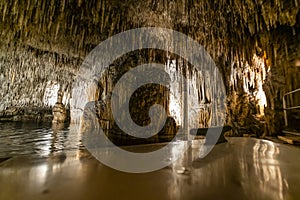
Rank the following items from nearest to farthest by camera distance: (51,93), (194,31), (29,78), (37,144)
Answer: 1. (37,144)
2. (194,31)
3. (29,78)
4. (51,93)

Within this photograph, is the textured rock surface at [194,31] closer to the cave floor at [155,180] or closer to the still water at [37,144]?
the still water at [37,144]

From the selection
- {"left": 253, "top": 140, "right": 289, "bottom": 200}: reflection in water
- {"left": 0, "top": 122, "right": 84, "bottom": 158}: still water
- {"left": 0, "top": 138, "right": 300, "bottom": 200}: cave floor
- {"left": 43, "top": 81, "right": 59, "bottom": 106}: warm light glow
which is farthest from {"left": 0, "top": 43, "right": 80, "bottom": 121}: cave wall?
{"left": 253, "top": 140, "right": 289, "bottom": 200}: reflection in water

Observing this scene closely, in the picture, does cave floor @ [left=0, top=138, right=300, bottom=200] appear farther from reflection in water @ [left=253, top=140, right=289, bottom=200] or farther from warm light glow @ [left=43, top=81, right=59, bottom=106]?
warm light glow @ [left=43, top=81, right=59, bottom=106]

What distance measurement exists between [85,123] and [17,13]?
4955 millimetres

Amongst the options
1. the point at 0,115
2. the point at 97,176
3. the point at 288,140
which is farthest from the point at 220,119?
the point at 0,115

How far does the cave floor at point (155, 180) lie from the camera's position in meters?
1.29

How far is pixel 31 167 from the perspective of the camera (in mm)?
1977

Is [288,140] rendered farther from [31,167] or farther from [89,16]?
[89,16]

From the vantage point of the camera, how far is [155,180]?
5.28 ft

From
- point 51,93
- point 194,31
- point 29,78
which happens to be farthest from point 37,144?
point 51,93

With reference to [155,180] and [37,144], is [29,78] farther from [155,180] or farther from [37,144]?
[155,180]

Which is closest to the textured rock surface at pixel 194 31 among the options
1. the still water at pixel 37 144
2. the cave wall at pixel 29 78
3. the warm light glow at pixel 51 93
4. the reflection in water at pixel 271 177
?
the cave wall at pixel 29 78

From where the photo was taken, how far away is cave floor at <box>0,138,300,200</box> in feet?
Answer: 4.24

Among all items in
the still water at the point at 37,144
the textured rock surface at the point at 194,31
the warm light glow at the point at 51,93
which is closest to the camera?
the still water at the point at 37,144
